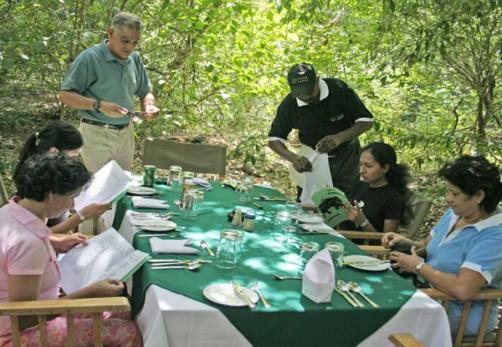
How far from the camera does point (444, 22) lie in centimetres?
426

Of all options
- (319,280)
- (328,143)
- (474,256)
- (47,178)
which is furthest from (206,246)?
(328,143)

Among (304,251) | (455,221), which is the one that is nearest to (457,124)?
(455,221)

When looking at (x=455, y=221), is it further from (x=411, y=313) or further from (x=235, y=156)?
(x=235, y=156)

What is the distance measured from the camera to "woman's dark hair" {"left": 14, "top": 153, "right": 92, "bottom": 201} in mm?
1761

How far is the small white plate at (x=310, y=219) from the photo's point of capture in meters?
2.77

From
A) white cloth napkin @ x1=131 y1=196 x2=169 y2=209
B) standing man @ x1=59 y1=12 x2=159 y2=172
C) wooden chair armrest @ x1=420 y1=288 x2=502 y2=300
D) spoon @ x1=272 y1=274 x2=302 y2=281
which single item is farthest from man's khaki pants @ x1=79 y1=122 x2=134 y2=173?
wooden chair armrest @ x1=420 y1=288 x2=502 y2=300

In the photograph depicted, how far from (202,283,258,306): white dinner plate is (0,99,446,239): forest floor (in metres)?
4.12

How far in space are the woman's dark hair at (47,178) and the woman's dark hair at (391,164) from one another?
183 cm

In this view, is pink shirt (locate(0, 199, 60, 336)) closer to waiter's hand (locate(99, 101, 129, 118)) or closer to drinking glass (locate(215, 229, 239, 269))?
drinking glass (locate(215, 229, 239, 269))

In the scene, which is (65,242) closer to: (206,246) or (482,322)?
(206,246)

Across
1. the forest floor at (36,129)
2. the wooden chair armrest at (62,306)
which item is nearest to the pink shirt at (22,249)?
the wooden chair armrest at (62,306)

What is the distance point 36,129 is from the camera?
6.61 metres

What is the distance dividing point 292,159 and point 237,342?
6.63ft

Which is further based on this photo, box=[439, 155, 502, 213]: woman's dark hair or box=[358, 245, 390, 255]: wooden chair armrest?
box=[358, 245, 390, 255]: wooden chair armrest
